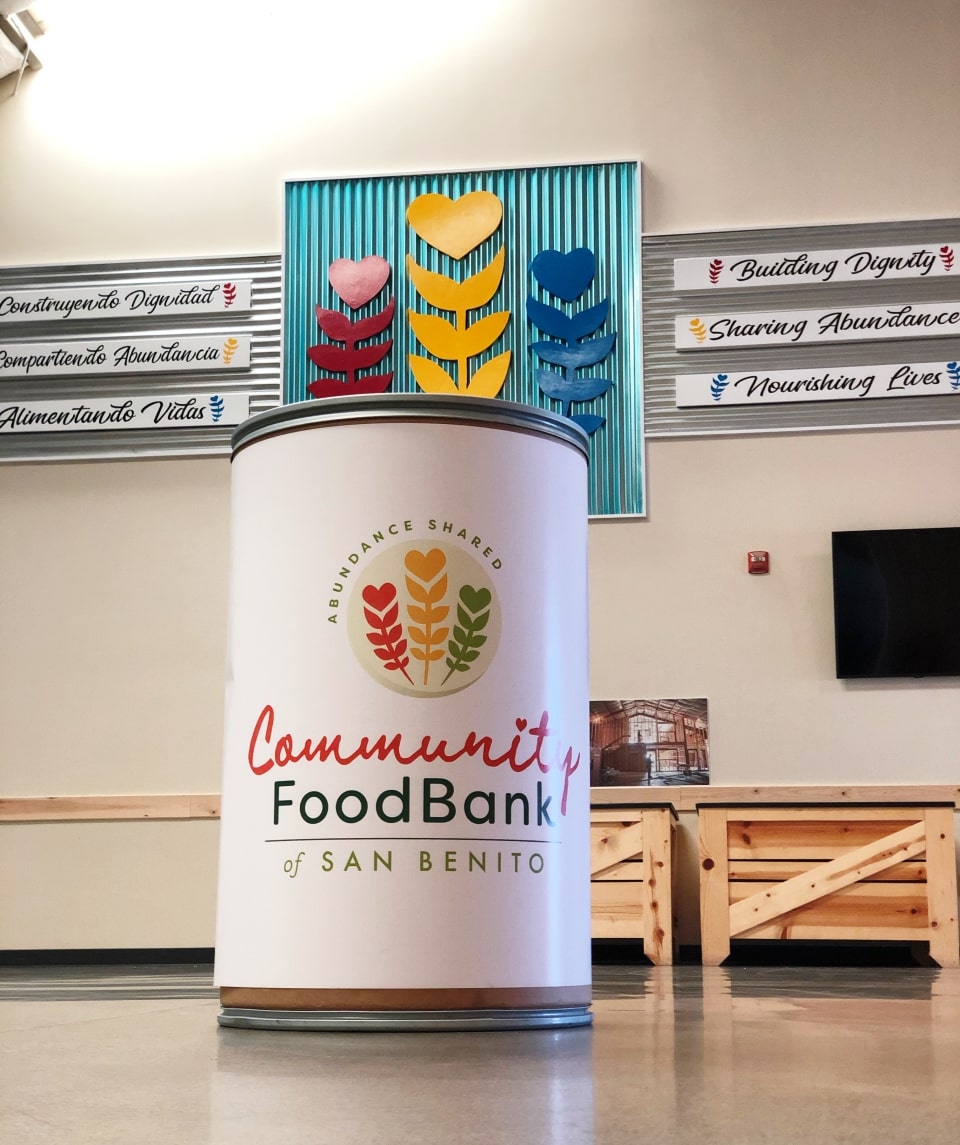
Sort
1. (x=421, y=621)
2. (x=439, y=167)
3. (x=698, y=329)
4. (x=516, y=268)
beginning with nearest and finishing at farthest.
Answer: (x=421, y=621)
(x=698, y=329)
(x=516, y=268)
(x=439, y=167)

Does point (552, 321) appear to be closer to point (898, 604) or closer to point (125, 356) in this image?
point (898, 604)

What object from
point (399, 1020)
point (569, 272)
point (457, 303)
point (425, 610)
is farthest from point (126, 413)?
point (399, 1020)

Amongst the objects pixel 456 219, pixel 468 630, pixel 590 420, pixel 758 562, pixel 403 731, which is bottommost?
pixel 403 731

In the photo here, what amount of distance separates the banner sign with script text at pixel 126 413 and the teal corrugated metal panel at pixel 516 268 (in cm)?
39

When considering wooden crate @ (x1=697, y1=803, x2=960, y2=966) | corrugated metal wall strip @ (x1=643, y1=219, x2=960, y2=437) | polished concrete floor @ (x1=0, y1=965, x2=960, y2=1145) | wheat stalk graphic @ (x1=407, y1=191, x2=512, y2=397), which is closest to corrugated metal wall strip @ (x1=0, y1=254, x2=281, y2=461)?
wheat stalk graphic @ (x1=407, y1=191, x2=512, y2=397)

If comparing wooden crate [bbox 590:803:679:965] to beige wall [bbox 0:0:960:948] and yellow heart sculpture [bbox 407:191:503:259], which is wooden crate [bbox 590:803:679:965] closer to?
beige wall [bbox 0:0:960:948]

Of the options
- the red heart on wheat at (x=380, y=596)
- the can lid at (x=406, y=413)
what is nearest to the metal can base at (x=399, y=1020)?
the red heart on wheat at (x=380, y=596)

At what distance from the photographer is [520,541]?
2057mm

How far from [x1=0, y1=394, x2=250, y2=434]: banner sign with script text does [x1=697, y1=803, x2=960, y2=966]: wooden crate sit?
360cm

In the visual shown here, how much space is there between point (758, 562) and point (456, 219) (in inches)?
102

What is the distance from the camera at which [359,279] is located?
25.7ft

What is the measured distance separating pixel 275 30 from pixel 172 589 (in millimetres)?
3391

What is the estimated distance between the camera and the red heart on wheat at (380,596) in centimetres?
197

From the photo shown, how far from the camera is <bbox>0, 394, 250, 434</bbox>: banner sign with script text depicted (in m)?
7.88
